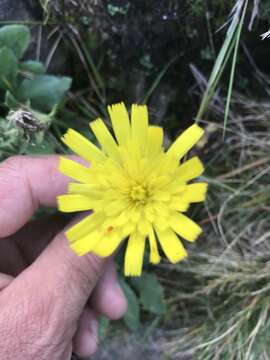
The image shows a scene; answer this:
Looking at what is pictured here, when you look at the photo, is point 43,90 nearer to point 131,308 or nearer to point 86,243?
point 86,243

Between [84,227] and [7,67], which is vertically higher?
[7,67]

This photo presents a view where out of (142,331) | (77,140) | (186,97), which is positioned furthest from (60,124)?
(142,331)

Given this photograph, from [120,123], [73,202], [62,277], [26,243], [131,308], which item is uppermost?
[120,123]

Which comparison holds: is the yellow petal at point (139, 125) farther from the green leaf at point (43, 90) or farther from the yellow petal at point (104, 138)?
the green leaf at point (43, 90)

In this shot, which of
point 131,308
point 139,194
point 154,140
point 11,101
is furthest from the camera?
point 131,308

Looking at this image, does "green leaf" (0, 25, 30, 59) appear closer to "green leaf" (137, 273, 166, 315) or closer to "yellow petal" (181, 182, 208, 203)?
"yellow petal" (181, 182, 208, 203)

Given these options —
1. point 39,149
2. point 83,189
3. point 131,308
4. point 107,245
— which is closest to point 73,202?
point 83,189
